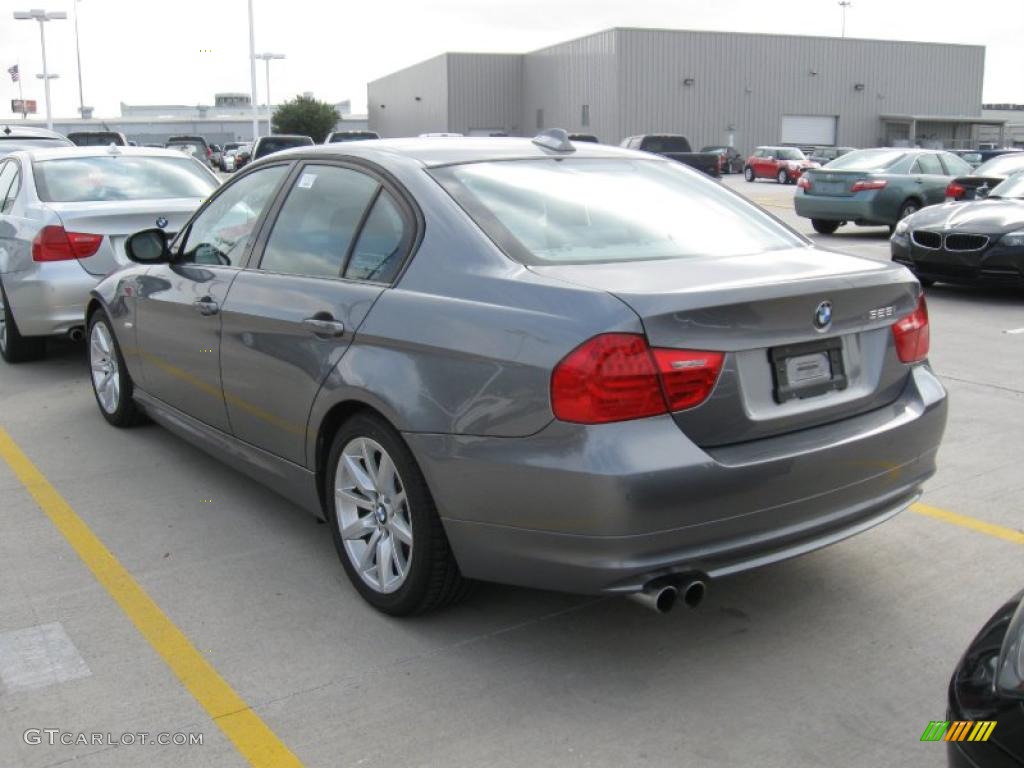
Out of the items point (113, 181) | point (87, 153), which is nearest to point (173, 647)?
point (113, 181)

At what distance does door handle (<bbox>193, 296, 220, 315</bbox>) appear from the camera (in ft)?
15.1

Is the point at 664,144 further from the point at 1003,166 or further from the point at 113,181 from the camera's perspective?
the point at 113,181

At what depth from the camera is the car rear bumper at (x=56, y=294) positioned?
7285mm

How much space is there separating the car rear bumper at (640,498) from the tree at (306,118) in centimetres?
6927

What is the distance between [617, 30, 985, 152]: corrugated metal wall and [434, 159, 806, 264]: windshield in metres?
50.8

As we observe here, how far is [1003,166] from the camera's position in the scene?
14.9 metres

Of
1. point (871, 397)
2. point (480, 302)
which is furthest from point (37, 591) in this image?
point (871, 397)

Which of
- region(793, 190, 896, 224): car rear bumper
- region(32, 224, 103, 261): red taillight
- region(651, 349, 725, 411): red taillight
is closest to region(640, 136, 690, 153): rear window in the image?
region(793, 190, 896, 224): car rear bumper

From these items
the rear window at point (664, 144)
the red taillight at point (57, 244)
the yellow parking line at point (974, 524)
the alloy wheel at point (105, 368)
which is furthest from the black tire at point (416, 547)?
the rear window at point (664, 144)

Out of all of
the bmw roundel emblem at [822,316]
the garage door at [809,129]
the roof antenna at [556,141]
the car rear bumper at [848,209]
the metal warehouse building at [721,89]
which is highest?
the metal warehouse building at [721,89]

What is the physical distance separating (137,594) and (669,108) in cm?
5403

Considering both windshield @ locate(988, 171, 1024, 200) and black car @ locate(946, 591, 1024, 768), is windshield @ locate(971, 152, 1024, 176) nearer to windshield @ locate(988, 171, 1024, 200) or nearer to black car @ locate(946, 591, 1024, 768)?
windshield @ locate(988, 171, 1024, 200)

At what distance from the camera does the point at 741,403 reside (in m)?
3.11

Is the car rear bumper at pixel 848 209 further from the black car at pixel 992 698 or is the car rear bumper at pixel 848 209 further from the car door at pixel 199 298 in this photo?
the black car at pixel 992 698
